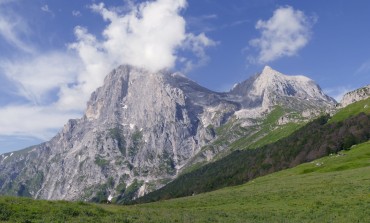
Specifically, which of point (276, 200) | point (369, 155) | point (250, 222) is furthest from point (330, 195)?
point (369, 155)

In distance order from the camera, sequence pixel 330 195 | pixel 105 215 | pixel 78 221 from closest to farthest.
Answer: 1. pixel 78 221
2. pixel 105 215
3. pixel 330 195

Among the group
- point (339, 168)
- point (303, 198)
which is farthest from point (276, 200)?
point (339, 168)

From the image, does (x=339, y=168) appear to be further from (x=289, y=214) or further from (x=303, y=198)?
(x=289, y=214)

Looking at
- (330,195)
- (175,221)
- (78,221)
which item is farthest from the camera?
(330,195)

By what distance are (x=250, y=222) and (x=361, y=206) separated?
1490 centimetres

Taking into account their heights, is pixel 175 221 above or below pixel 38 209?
below

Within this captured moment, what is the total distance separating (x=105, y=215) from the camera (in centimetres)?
3938

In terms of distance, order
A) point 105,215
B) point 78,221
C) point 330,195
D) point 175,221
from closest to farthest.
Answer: point 78,221
point 175,221
point 105,215
point 330,195

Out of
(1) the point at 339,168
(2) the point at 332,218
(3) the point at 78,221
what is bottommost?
(2) the point at 332,218

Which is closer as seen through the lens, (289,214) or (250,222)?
(250,222)

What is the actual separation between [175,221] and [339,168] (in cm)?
8499

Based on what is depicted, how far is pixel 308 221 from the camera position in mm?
37312

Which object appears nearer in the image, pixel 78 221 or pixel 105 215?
pixel 78 221

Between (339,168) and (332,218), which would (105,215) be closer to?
(332,218)
